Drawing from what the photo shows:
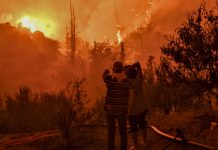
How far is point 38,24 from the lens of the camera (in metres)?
67.8

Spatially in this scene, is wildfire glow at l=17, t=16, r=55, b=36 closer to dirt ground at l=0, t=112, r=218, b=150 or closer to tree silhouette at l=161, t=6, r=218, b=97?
dirt ground at l=0, t=112, r=218, b=150

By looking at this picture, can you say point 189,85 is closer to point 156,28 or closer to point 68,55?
point 68,55

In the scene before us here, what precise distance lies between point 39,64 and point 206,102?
1552 inches

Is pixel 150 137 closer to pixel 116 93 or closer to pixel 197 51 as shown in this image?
pixel 197 51

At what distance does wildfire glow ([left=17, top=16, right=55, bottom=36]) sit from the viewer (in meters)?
62.0

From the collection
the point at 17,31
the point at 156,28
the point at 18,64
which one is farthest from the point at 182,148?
the point at 156,28

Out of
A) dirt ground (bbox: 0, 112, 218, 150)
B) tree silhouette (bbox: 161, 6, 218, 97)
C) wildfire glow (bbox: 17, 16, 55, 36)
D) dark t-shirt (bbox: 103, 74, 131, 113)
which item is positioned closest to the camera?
dark t-shirt (bbox: 103, 74, 131, 113)

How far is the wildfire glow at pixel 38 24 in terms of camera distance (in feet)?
203

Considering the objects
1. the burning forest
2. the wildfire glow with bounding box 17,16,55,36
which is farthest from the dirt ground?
the wildfire glow with bounding box 17,16,55,36

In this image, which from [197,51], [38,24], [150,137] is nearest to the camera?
[150,137]

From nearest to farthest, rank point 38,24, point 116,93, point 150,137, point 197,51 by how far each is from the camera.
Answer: point 116,93 < point 150,137 < point 197,51 < point 38,24

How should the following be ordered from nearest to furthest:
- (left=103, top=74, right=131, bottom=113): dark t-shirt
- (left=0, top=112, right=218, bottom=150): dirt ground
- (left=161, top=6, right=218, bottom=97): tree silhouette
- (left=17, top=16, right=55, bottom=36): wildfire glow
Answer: (left=103, top=74, right=131, bottom=113): dark t-shirt → (left=0, top=112, right=218, bottom=150): dirt ground → (left=161, top=6, right=218, bottom=97): tree silhouette → (left=17, top=16, right=55, bottom=36): wildfire glow

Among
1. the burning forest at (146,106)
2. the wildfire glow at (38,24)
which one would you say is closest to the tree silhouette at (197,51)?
the burning forest at (146,106)

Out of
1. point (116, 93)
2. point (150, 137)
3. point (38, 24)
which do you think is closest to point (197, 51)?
point (150, 137)
